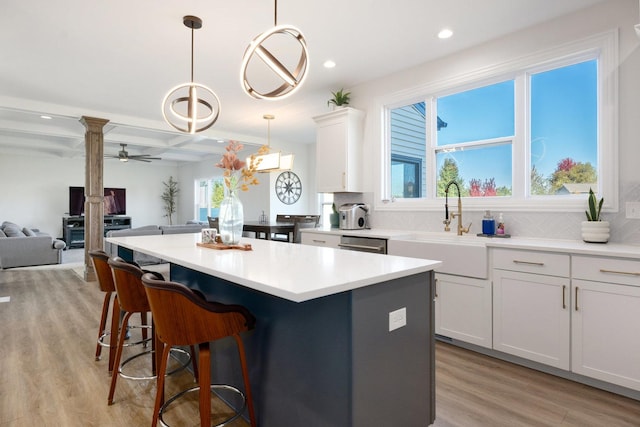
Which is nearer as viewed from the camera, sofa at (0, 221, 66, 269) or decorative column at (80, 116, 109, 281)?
decorative column at (80, 116, 109, 281)

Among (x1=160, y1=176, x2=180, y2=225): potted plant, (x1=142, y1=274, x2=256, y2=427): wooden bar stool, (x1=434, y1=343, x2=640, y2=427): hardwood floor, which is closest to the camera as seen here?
(x1=142, y1=274, x2=256, y2=427): wooden bar stool

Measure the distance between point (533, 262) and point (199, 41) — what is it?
3376mm

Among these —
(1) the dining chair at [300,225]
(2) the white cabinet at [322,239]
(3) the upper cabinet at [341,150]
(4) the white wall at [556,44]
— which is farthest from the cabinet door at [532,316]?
(1) the dining chair at [300,225]

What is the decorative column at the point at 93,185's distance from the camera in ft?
18.1

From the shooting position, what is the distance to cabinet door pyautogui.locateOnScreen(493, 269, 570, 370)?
94.1 inches

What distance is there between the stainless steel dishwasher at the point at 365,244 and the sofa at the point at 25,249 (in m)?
6.37

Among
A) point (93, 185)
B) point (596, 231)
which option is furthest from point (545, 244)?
point (93, 185)

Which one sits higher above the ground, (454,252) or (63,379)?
(454,252)

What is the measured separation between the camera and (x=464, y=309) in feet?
9.43

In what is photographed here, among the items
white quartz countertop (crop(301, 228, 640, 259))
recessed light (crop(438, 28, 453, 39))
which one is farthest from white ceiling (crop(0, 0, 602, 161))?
white quartz countertop (crop(301, 228, 640, 259))

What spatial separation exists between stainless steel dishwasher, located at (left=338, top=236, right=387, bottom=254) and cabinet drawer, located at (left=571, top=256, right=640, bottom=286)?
1.47 metres

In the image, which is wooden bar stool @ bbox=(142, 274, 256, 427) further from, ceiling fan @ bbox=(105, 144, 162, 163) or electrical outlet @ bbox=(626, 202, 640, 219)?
ceiling fan @ bbox=(105, 144, 162, 163)

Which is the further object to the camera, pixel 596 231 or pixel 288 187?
pixel 288 187

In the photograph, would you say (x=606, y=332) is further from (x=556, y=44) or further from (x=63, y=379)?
(x=63, y=379)
